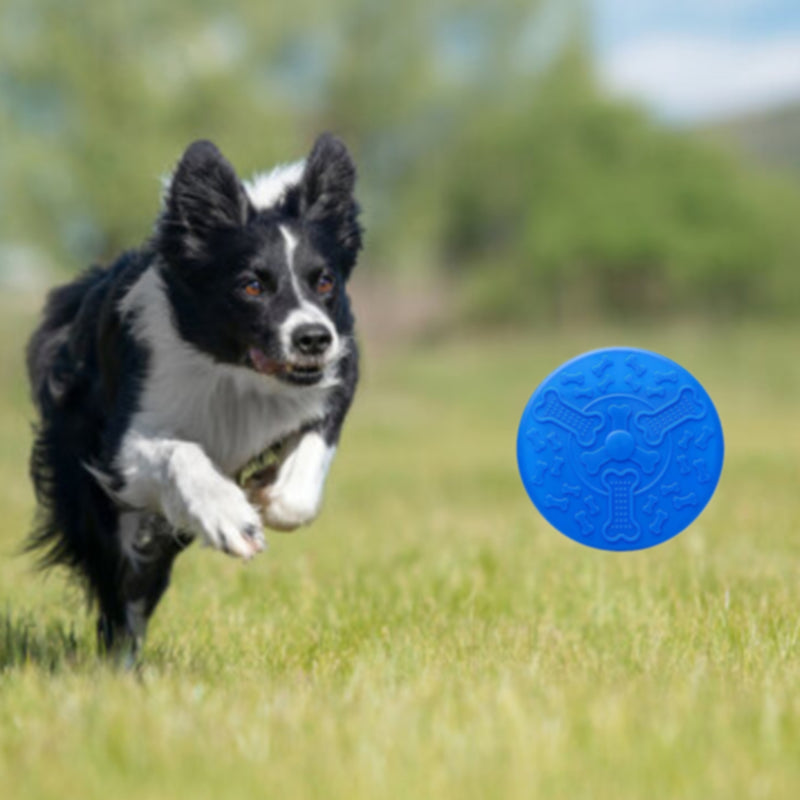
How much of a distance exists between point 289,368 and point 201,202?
2.25 feet

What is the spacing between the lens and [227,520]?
3836 mm

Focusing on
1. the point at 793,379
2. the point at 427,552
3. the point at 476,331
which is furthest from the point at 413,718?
the point at 476,331

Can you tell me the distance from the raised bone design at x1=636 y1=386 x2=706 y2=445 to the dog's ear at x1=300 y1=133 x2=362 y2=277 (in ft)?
4.17

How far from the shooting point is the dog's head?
13.9 feet

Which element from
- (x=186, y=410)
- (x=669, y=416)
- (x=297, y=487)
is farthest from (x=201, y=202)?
(x=669, y=416)

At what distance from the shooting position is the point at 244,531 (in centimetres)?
383

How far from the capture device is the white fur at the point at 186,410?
14.2 ft

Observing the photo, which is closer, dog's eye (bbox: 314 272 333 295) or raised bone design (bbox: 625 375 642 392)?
dog's eye (bbox: 314 272 333 295)

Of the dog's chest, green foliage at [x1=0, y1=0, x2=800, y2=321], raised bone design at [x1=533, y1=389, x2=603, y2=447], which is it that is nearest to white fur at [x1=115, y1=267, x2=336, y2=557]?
the dog's chest

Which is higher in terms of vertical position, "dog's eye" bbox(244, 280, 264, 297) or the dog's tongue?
"dog's eye" bbox(244, 280, 264, 297)

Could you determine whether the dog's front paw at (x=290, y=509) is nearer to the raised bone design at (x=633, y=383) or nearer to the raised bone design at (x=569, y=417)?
the raised bone design at (x=569, y=417)

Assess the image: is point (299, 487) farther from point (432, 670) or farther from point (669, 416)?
point (669, 416)

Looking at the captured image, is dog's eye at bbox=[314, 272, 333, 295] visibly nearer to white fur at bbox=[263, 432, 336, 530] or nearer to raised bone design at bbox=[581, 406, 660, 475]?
white fur at bbox=[263, 432, 336, 530]

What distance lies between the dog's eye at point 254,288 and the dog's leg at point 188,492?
1.79ft
